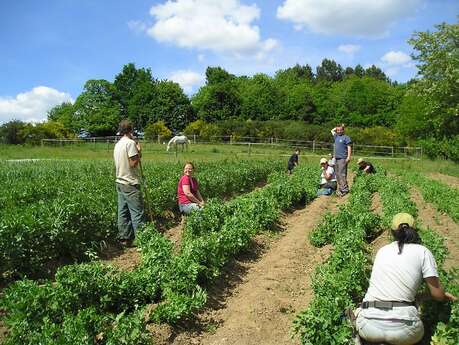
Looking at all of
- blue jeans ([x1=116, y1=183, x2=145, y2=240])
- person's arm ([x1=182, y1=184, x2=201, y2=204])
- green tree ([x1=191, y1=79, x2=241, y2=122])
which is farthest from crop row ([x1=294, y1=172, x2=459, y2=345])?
green tree ([x1=191, y1=79, x2=241, y2=122])

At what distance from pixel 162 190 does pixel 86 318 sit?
23.0ft

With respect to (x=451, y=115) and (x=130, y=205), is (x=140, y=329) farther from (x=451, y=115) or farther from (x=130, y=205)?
(x=451, y=115)

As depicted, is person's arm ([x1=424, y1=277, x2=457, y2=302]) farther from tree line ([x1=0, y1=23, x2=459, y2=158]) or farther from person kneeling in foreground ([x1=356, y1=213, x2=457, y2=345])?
tree line ([x1=0, y1=23, x2=459, y2=158])

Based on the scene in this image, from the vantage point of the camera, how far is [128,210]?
9.17 meters

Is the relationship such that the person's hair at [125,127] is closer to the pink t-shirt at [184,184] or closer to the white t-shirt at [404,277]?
the pink t-shirt at [184,184]

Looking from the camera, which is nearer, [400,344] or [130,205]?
[400,344]

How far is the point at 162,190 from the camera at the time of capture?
1166cm

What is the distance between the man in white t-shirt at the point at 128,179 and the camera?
8766 millimetres

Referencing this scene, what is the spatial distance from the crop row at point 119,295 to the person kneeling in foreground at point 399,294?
6.66 feet

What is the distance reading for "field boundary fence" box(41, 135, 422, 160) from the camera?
4301cm

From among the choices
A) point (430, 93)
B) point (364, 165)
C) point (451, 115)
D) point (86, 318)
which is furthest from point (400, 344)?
point (451, 115)

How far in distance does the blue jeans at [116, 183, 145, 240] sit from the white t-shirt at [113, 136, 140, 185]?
113mm

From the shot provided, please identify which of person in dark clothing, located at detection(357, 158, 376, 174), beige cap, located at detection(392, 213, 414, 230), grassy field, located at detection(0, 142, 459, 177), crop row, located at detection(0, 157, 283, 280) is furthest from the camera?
grassy field, located at detection(0, 142, 459, 177)

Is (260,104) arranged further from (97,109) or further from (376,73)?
(376,73)
